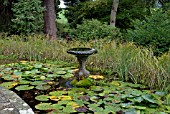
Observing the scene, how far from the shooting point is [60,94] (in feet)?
11.7

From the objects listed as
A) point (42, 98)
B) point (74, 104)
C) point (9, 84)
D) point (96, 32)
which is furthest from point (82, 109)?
point (96, 32)

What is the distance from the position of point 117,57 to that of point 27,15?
566cm

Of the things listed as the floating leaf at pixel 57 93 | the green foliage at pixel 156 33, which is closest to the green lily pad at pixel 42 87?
the floating leaf at pixel 57 93

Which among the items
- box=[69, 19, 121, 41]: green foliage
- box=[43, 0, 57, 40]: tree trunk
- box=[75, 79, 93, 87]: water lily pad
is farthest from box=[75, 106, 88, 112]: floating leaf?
box=[43, 0, 57, 40]: tree trunk

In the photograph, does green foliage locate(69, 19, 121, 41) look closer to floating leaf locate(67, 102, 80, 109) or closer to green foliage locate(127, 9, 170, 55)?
green foliage locate(127, 9, 170, 55)

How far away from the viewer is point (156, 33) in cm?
670

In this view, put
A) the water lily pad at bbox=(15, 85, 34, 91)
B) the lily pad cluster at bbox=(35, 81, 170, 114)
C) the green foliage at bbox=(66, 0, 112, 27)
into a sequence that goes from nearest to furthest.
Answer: the lily pad cluster at bbox=(35, 81, 170, 114) < the water lily pad at bbox=(15, 85, 34, 91) < the green foliage at bbox=(66, 0, 112, 27)

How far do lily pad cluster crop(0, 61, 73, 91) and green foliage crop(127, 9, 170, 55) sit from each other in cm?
277

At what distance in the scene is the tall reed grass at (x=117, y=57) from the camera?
407 centimetres

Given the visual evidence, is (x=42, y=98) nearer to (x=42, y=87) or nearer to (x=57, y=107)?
(x=57, y=107)

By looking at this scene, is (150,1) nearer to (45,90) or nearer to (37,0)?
(37,0)

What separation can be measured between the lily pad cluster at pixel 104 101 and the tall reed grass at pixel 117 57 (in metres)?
0.43

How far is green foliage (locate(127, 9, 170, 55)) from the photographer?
668 cm

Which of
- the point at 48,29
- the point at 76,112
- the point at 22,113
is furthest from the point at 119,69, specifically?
the point at 48,29
